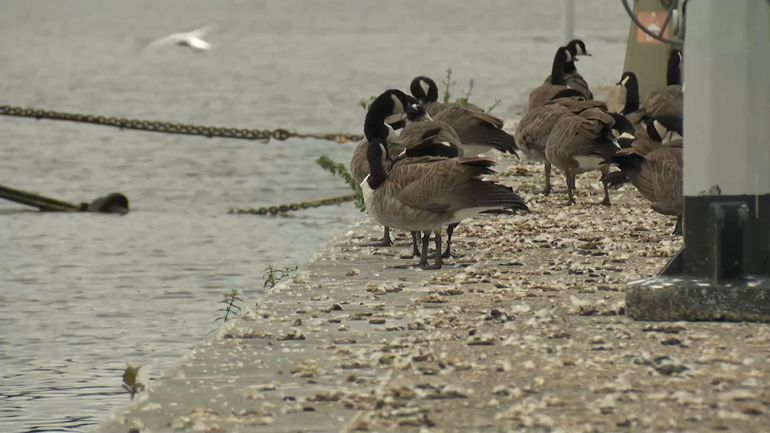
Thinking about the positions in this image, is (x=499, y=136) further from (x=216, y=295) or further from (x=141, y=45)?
(x=141, y=45)

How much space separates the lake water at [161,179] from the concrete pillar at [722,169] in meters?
3.49

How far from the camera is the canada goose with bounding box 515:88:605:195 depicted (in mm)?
15914

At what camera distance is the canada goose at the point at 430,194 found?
39.5ft

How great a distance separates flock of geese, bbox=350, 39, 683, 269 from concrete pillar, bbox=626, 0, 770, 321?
5.85 feet

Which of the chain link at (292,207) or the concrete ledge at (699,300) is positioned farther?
the chain link at (292,207)

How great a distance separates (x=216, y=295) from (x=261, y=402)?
945 centimetres

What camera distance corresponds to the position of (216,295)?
17.6 m

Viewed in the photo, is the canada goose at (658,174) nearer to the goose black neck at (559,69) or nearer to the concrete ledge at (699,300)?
the concrete ledge at (699,300)

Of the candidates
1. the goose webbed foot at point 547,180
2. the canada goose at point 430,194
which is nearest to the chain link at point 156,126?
the goose webbed foot at point 547,180

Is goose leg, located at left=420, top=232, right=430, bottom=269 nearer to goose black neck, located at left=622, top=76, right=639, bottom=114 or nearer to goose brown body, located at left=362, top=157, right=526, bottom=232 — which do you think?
goose brown body, located at left=362, top=157, right=526, bottom=232

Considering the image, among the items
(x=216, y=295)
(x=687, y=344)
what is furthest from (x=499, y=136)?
(x=687, y=344)

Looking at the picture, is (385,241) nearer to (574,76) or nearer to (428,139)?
(428,139)

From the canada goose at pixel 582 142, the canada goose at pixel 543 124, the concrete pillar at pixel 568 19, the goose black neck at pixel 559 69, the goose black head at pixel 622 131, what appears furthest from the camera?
the concrete pillar at pixel 568 19

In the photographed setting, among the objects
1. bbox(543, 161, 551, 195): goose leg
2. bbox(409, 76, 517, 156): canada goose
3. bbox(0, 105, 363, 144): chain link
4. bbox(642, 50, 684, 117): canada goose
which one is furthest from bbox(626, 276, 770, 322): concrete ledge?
bbox(0, 105, 363, 144): chain link
